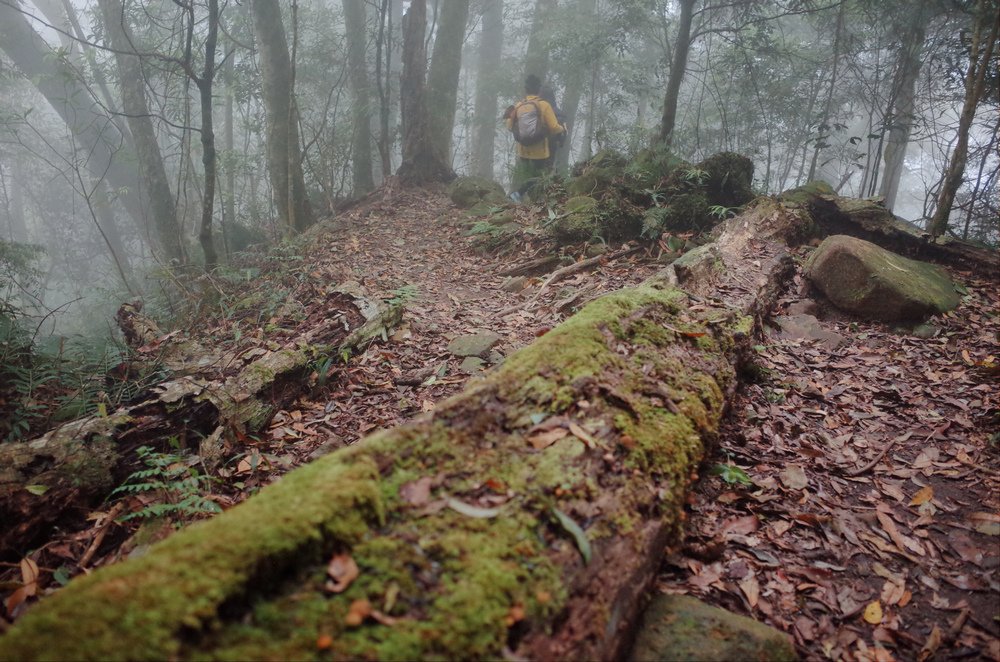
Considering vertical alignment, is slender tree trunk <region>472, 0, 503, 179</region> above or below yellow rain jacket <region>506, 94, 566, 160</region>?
above

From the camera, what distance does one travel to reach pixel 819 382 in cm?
423

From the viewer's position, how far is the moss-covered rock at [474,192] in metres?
10.7

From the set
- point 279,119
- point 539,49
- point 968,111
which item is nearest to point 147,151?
point 279,119

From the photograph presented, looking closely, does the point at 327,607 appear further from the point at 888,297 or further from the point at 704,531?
the point at 888,297

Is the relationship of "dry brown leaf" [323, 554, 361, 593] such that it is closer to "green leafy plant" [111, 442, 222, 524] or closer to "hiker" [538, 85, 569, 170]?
"green leafy plant" [111, 442, 222, 524]

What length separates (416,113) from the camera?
1173 cm

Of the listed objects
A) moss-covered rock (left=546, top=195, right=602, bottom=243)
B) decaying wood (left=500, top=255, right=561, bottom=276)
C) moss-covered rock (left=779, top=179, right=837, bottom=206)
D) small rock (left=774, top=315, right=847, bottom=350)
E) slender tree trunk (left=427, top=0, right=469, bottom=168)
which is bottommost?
small rock (left=774, top=315, right=847, bottom=350)

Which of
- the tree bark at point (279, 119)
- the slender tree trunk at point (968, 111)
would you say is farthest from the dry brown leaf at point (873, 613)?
the tree bark at point (279, 119)

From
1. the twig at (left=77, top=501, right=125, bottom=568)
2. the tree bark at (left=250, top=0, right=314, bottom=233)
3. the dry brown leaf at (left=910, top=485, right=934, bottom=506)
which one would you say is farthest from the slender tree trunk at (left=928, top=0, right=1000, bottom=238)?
the tree bark at (left=250, top=0, right=314, bottom=233)

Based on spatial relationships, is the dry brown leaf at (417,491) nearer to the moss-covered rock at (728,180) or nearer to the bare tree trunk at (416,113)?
the moss-covered rock at (728,180)

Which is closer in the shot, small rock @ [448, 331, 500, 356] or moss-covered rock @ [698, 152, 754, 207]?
small rock @ [448, 331, 500, 356]

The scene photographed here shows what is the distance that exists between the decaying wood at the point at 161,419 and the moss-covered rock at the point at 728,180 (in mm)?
5074

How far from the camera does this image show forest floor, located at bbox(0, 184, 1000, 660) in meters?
2.24

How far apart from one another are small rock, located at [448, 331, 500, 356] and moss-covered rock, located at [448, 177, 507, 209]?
20.0 feet
